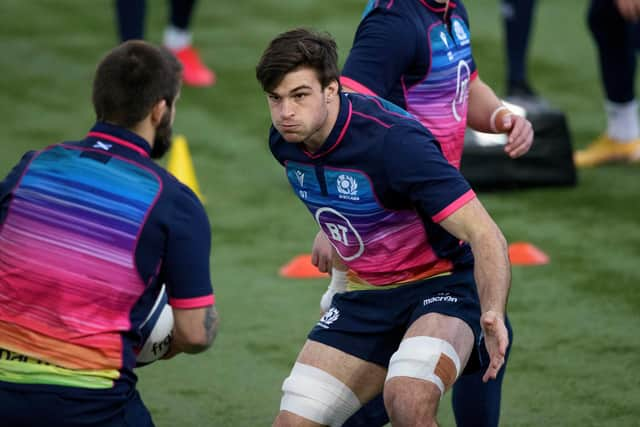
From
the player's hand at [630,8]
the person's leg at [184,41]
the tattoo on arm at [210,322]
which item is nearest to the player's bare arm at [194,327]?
the tattoo on arm at [210,322]

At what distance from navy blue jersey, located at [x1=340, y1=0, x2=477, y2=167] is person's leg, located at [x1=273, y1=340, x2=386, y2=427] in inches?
38.3

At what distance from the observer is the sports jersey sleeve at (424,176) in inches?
140

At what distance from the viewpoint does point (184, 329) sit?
3373mm

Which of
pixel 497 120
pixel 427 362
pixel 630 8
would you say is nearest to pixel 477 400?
pixel 427 362

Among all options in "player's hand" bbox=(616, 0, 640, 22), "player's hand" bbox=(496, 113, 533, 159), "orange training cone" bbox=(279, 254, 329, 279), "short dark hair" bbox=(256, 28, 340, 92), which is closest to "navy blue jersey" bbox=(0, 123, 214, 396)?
"short dark hair" bbox=(256, 28, 340, 92)

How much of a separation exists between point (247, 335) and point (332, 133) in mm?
2183

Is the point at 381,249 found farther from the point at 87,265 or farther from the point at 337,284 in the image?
the point at 87,265

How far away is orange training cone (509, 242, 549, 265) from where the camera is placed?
662 centimetres

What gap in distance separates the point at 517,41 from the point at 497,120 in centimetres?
430

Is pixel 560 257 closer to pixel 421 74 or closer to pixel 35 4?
pixel 421 74

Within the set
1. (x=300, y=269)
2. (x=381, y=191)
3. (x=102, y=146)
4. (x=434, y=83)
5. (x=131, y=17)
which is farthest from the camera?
(x=131, y=17)

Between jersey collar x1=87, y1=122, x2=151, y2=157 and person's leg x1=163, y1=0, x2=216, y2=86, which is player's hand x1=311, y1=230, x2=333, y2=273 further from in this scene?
person's leg x1=163, y1=0, x2=216, y2=86

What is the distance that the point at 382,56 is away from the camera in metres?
4.29

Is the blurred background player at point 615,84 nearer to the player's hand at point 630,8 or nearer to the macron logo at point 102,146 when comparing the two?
the player's hand at point 630,8
